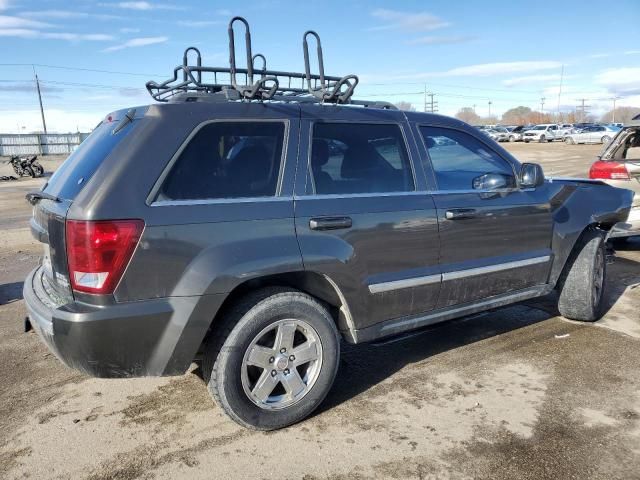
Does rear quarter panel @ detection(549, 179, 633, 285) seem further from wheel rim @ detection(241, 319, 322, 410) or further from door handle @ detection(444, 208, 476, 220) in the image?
wheel rim @ detection(241, 319, 322, 410)

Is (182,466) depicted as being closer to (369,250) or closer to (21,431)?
(21,431)

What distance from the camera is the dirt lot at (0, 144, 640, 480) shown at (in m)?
2.81

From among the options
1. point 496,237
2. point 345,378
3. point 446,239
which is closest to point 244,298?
point 345,378

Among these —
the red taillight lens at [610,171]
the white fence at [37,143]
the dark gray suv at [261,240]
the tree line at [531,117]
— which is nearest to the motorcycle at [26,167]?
the white fence at [37,143]

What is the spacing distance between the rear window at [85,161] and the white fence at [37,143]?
35836 mm

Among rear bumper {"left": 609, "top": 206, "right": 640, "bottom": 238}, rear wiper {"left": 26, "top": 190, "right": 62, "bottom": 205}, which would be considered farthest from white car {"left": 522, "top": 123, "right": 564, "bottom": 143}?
rear wiper {"left": 26, "top": 190, "right": 62, "bottom": 205}

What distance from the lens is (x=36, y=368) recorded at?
4023 millimetres

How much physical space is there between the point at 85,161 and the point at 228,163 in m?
0.81

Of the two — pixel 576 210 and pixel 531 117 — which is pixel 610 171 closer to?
pixel 576 210

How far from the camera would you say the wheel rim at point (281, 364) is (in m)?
3.06

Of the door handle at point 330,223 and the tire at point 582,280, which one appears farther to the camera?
the tire at point 582,280

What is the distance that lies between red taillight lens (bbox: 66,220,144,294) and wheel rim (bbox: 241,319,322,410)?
0.84 m

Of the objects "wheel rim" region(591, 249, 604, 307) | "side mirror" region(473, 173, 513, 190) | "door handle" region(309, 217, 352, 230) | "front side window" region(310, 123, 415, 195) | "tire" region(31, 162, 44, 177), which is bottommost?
"tire" region(31, 162, 44, 177)

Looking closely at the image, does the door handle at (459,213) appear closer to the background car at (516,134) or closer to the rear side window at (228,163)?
the rear side window at (228,163)
